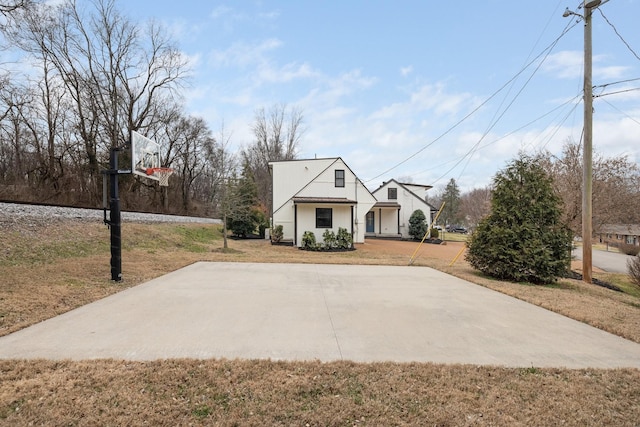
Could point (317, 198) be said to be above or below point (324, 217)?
above

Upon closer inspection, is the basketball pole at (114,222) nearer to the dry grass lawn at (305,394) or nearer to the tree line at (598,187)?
the dry grass lawn at (305,394)

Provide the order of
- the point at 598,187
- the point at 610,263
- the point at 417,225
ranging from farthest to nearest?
the point at 417,225 → the point at 610,263 → the point at 598,187

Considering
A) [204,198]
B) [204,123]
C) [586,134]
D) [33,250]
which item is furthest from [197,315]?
[204,198]

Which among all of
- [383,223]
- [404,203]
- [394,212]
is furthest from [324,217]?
[404,203]

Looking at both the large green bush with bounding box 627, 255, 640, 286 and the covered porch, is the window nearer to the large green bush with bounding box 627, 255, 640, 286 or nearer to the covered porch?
the covered porch

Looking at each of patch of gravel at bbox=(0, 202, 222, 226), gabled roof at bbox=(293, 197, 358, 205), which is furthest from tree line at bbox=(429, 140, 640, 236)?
patch of gravel at bbox=(0, 202, 222, 226)

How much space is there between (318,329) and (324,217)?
15.3 m

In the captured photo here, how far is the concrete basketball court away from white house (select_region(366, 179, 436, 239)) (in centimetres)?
2176

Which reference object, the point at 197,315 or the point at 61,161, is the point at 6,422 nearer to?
the point at 197,315

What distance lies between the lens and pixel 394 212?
29156 mm

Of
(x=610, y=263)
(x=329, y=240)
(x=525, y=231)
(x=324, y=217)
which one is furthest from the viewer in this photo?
(x=610, y=263)

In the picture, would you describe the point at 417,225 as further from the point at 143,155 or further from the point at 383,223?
the point at 143,155

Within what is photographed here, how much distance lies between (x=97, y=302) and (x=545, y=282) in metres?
11.3

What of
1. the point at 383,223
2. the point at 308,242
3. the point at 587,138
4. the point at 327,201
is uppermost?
the point at 587,138
